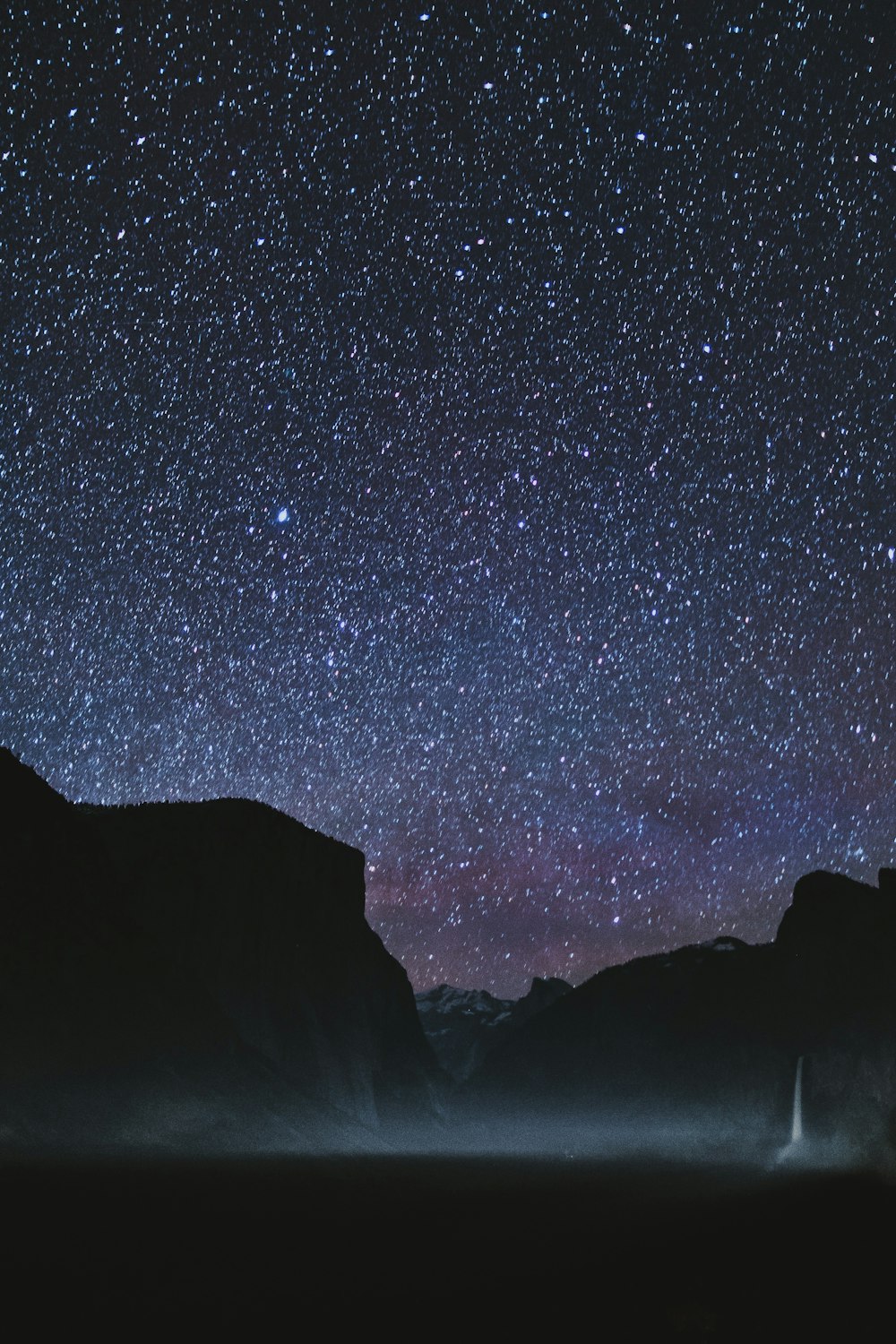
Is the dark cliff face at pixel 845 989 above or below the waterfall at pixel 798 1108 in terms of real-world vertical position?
above

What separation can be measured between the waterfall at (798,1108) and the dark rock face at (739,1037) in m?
1.18

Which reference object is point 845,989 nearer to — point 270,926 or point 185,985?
point 270,926

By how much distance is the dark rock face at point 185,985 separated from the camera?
51.3 meters

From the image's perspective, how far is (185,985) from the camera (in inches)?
2689

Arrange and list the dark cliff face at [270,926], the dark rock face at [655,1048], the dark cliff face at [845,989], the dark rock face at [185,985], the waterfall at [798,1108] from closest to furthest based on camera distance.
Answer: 1. the dark rock face at [185,985]
2. the dark cliff face at [270,926]
3. the dark cliff face at [845,989]
4. the waterfall at [798,1108]
5. the dark rock face at [655,1048]

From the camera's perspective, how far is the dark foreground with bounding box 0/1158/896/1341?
15492 mm

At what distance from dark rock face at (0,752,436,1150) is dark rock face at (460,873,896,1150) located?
40.2m

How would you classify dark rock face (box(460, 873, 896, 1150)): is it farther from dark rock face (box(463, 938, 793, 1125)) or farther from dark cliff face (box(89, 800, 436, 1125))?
dark cliff face (box(89, 800, 436, 1125))

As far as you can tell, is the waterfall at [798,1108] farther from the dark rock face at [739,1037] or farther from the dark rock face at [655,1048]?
the dark rock face at [655,1048]

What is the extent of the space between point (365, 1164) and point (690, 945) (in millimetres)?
106240

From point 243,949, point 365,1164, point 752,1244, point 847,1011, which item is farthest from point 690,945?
point 752,1244

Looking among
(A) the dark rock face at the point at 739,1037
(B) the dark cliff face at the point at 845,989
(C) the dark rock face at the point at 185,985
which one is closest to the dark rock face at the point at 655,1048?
(A) the dark rock face at the point at 739,1037

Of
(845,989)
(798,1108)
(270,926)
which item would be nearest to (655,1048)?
(798,1108)

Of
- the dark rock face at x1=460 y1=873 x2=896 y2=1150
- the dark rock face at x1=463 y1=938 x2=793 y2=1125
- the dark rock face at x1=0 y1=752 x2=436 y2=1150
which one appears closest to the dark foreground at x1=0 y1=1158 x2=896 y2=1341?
the dark rock face at x1=0 y1=752 x2=436 y2=1150
